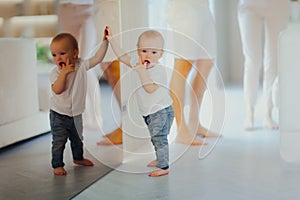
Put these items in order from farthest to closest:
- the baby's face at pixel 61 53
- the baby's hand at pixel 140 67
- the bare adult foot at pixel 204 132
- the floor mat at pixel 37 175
A: the bare adult foot at pixel 204 132 → the baby's hand at pixel 140 67 → the baby's face at pixel 61 53 → the floor mat at pixel 37 175

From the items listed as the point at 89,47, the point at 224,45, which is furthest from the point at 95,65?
the point at 224,45

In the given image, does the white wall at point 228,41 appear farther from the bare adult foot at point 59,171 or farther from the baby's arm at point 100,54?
the bare adult foot at point 59,171

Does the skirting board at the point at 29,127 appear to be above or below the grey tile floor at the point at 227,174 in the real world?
above

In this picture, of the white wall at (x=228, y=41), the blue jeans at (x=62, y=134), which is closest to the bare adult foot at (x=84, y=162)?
the blue jeans at (x=62, y=134)

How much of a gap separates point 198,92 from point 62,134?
0.45 m

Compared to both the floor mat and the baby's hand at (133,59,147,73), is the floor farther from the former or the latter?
the baby's hand at (133,59,147,73)

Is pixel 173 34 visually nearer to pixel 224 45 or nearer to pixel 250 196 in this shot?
pixel 224 45

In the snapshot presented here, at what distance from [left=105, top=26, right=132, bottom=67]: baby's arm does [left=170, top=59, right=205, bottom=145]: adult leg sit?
152mm

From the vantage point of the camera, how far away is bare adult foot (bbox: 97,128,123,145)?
1.55 metres

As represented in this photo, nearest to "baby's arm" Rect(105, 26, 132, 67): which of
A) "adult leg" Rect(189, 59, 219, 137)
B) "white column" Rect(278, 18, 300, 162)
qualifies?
"adult leg" Rect(189, 59, 219, 137)

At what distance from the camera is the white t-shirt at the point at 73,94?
1.38 meters

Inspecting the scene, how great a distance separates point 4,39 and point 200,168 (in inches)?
26.8

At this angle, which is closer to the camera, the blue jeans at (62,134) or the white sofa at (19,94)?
the white sofa at (19,94)

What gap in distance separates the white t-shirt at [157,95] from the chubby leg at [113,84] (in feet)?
0.34
